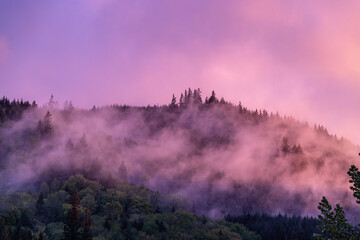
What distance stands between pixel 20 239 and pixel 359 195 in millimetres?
151812

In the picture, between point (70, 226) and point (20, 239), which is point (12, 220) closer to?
point (20, 239)

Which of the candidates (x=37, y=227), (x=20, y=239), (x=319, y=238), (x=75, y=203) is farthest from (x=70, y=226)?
(x=37, y=227)

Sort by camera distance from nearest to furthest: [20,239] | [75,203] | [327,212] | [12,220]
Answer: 1. [327,212]
2. [75,203]
3. [20,239]
4. [12,220]

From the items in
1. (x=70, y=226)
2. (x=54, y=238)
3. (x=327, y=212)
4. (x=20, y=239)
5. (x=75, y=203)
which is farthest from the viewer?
(x=54, y=238)

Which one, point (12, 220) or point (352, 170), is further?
point (12, 220)

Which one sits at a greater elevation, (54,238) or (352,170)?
(352,170)

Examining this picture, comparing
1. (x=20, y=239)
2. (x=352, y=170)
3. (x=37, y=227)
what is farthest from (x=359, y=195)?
(x=37, y=227)

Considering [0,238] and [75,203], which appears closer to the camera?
[75,203]

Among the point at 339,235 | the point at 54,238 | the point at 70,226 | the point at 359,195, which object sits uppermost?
the point at 359,195

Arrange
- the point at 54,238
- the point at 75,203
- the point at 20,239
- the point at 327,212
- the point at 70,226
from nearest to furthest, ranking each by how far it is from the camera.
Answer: the point at 327,212 < the point at 70,226 < the point at 75,203 < the point at 20,239 < the point at 54,238

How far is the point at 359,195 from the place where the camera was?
809 inches

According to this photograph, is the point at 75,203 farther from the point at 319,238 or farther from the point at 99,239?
the point at 99,239

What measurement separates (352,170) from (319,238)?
3.94 m

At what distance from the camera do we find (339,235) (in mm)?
20500
